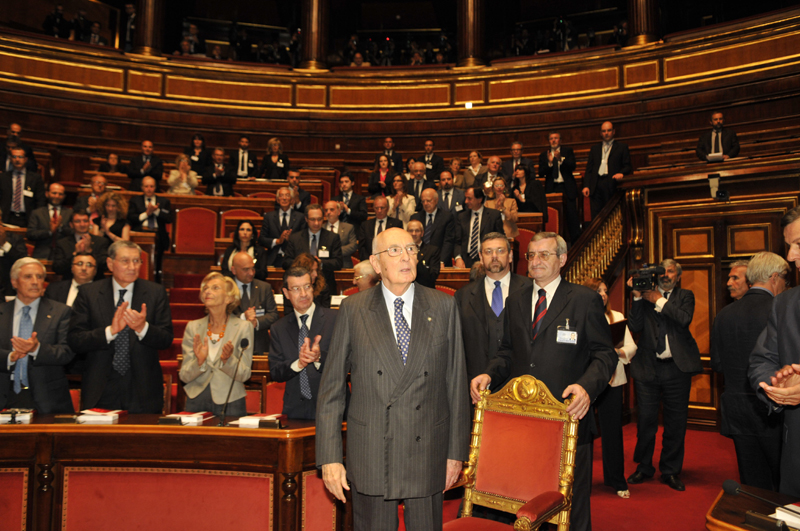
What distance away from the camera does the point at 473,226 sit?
6324mm

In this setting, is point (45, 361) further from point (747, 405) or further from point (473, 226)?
point (473, 226)

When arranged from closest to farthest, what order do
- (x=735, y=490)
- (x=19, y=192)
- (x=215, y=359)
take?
(x=735, y=490), (x=215, y=359), (x=19, y=192)

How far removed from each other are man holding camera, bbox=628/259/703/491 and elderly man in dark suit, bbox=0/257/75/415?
140 inches

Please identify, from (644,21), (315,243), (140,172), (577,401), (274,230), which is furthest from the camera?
(644,21)

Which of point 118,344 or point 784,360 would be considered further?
point 118,344

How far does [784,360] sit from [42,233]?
6.26 meters

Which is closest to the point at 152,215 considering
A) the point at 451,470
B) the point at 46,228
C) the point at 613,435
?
the point at 46,228

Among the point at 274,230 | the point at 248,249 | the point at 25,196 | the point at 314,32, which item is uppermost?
the point at 314,32

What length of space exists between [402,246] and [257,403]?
2120 millimetres

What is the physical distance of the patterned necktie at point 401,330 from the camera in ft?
6.93

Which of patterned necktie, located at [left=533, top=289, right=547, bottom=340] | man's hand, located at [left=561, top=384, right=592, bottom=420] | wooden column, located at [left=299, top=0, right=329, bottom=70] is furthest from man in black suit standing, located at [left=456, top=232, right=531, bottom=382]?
wooden column, located at [left=299, top=0, right=329, bottom=70]

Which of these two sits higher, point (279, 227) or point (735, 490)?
point (279, 227)

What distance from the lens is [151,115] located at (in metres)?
10.7

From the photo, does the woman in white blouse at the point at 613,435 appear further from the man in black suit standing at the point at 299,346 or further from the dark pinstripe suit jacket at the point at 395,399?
the dark pinstripe suit jacket at the point at 395,399
